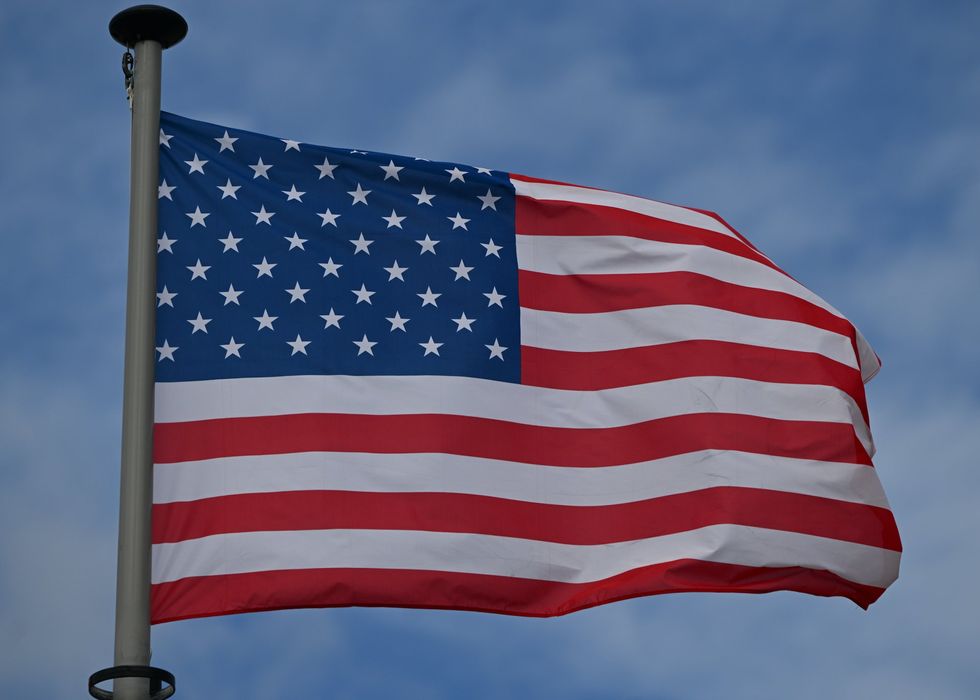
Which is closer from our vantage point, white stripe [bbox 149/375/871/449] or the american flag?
the american flag

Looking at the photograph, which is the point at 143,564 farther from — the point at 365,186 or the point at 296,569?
the point at 365,186

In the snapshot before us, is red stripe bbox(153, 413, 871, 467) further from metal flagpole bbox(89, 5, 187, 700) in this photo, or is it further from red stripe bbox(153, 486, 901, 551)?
metal flagpole bbox(89, 5, 187, 700)

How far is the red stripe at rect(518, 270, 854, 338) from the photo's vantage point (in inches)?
344

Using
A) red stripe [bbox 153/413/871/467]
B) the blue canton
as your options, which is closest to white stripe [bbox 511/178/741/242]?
the blue canton

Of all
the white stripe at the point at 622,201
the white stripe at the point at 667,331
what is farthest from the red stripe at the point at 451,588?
the white stripe at the point at 622,201

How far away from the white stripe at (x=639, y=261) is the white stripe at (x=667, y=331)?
28cm

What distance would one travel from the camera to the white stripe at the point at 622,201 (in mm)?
9086

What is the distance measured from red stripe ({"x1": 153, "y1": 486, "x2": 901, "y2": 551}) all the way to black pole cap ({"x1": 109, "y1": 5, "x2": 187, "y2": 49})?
2358mm

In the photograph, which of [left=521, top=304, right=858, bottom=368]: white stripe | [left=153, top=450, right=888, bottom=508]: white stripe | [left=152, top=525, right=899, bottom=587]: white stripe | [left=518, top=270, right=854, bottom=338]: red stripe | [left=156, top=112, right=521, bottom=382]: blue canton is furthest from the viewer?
[left=518, top=270, right=854, bottom=338]: red stripe

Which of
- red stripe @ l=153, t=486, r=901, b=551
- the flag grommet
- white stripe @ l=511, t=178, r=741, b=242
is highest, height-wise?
white stripe @ l=511, t=178, r=741, b=242

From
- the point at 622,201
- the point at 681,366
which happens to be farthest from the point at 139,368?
the point at 622,201

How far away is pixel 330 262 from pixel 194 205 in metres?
0.82

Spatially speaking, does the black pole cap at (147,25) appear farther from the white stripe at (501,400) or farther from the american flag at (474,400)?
the white stripe at (501,400)

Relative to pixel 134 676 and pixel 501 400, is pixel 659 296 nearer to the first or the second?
pixel 501 400
